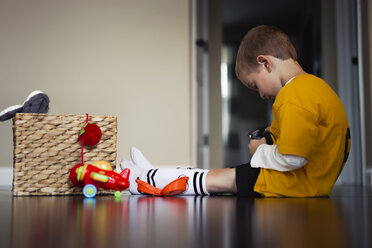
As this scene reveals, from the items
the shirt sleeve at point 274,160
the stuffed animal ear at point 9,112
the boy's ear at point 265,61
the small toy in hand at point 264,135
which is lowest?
Answer: the shirt sleeve at point 274,160

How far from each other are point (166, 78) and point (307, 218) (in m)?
1.99

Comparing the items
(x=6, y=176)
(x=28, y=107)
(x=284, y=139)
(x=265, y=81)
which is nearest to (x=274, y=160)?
(x=284, y=139)

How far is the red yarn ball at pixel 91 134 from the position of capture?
58.2 inches

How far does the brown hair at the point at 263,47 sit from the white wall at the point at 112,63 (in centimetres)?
124

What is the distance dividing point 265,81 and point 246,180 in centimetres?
34

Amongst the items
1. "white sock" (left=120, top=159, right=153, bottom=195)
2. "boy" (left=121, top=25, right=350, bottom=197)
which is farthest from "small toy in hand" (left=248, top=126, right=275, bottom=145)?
"white sock" (left=120, top=159, right=153, bottom=195)

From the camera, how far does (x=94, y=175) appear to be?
1381mm

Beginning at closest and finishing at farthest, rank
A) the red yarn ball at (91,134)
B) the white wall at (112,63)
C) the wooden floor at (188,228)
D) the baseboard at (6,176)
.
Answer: the wooden floor at (188,228) < the red yarn ball at (91,134) < the baseboard at (6,176) < the white wall at (112,63)

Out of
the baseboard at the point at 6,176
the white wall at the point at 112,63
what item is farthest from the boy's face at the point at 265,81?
the baseboard at the point at 6,176

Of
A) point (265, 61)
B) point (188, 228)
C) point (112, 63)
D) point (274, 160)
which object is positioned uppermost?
point (112, 63)

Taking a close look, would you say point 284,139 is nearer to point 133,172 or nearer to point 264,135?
point 264,135

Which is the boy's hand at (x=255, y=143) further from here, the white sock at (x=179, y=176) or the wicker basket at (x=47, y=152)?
the wicker basket at (x=47, y=152)

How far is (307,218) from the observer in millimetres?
766

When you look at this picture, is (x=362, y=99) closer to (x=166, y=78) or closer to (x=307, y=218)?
(x=166, y=78)
